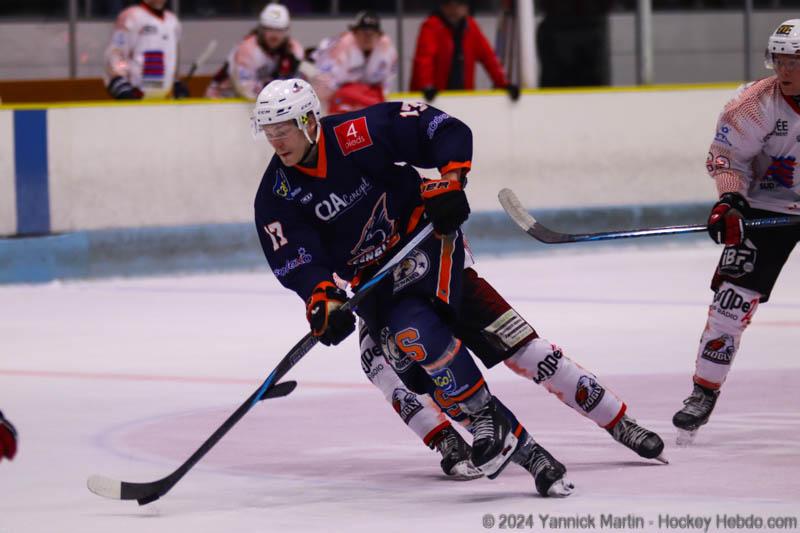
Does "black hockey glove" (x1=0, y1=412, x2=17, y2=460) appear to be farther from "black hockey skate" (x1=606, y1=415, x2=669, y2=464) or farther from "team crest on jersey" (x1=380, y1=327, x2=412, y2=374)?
"black hockey skate" (x1=606, y1=415, x2=669, y2=464)

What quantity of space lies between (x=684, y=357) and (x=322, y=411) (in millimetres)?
1682

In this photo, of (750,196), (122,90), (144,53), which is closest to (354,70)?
(144,53)

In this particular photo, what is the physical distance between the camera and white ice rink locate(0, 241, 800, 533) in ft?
14.0

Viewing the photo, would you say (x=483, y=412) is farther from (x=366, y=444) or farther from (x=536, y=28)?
(x=536, y=28)

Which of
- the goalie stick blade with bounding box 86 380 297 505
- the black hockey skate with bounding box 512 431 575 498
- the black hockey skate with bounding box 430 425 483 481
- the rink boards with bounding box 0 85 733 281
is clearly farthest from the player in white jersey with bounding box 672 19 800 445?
the rink boards with bounding box 0 85 733 281

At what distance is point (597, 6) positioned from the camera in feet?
37.8

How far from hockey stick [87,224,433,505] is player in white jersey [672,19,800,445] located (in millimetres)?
1119

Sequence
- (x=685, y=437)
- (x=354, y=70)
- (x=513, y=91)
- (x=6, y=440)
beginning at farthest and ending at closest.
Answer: (x=513, y=91) < (x=354, y=70) < (x=685, y=437) < (x=6, y=440)

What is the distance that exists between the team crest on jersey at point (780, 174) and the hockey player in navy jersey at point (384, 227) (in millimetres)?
1164

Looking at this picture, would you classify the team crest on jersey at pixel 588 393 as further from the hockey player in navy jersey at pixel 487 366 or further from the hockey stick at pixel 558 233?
the hockey stick at pixel 558 233

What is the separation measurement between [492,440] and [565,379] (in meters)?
0.48

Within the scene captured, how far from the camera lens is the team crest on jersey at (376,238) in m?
4.57

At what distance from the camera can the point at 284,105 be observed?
4422 mm

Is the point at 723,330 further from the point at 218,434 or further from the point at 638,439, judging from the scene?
the point at 218,434
